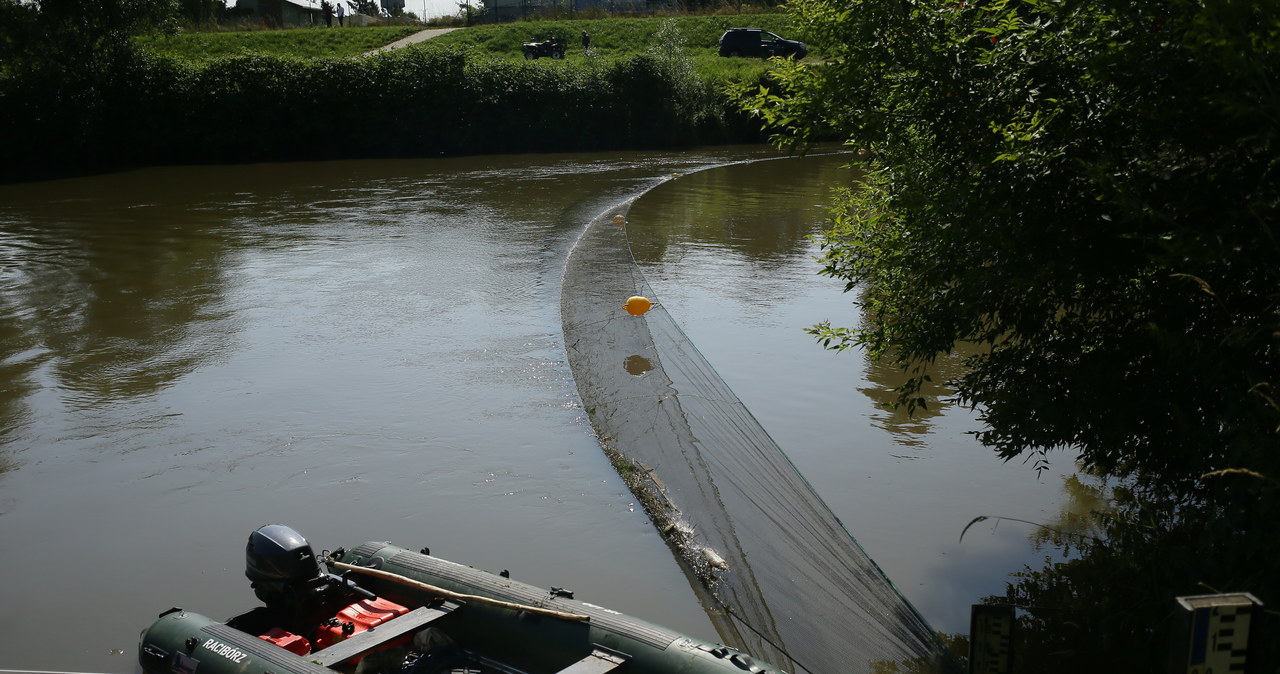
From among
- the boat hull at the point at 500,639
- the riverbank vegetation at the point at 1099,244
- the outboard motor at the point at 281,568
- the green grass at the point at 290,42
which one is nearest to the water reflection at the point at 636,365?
the riverbank vegetation at the point at 1099,244

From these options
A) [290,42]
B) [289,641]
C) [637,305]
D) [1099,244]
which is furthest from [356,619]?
[290,42]

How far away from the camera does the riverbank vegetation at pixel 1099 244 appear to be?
4445mm

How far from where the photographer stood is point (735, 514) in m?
6.69

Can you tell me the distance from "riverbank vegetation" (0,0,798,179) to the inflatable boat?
2035cm

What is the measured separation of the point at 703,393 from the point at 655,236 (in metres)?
9.58

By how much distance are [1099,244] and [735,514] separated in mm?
2677

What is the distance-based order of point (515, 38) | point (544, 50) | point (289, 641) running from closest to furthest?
point (289, 641) < point (544, 50) < point (515, 38)

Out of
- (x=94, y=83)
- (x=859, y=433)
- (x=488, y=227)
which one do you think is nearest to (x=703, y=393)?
(x=859, y=433)

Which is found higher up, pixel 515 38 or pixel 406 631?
pixel 515 38

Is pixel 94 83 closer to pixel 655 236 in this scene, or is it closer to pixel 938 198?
pixel 655 236

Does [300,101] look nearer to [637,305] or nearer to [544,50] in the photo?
[544,50]

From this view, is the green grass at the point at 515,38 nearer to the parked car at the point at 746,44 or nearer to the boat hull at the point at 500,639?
the parked car at the point at 746,44

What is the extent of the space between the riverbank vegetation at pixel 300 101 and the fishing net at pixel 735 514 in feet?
52.7

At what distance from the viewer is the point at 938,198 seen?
583 centimetres
